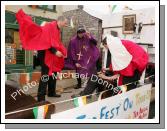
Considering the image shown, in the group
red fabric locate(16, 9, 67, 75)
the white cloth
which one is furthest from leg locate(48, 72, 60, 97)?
the white cloth

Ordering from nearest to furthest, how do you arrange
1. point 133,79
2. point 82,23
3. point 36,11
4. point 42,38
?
point 42,38 < point 133,79 < point 36,11 < point 82,23

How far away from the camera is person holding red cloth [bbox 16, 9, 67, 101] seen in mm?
2986

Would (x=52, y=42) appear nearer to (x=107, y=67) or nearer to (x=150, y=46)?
(x=107, y=67)

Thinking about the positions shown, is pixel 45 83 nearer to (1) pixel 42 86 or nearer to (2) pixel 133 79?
(1) pixel 42 86

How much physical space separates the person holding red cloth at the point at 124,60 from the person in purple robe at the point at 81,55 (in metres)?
0.24

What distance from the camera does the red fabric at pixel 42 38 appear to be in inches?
117

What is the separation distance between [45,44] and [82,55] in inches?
20.3

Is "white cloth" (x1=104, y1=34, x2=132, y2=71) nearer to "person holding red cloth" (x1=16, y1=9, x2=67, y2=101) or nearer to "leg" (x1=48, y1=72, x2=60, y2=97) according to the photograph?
"person holding red cloth" (x1=16, y1=9, x2=67, y2=101)

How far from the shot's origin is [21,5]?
2.87 meters

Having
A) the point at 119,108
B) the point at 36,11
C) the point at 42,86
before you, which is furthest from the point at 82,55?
the point at 119,108

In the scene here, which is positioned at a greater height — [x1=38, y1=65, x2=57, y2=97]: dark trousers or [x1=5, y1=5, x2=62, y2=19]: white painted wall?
[x1=5, y1=5, x2=62, y2=19]: white painted wall

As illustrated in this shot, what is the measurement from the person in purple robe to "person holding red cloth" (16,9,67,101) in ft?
0.35

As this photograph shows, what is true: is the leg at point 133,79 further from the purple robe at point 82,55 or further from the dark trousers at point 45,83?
the dark trousers at point 45,83

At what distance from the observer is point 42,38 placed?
121 inches
